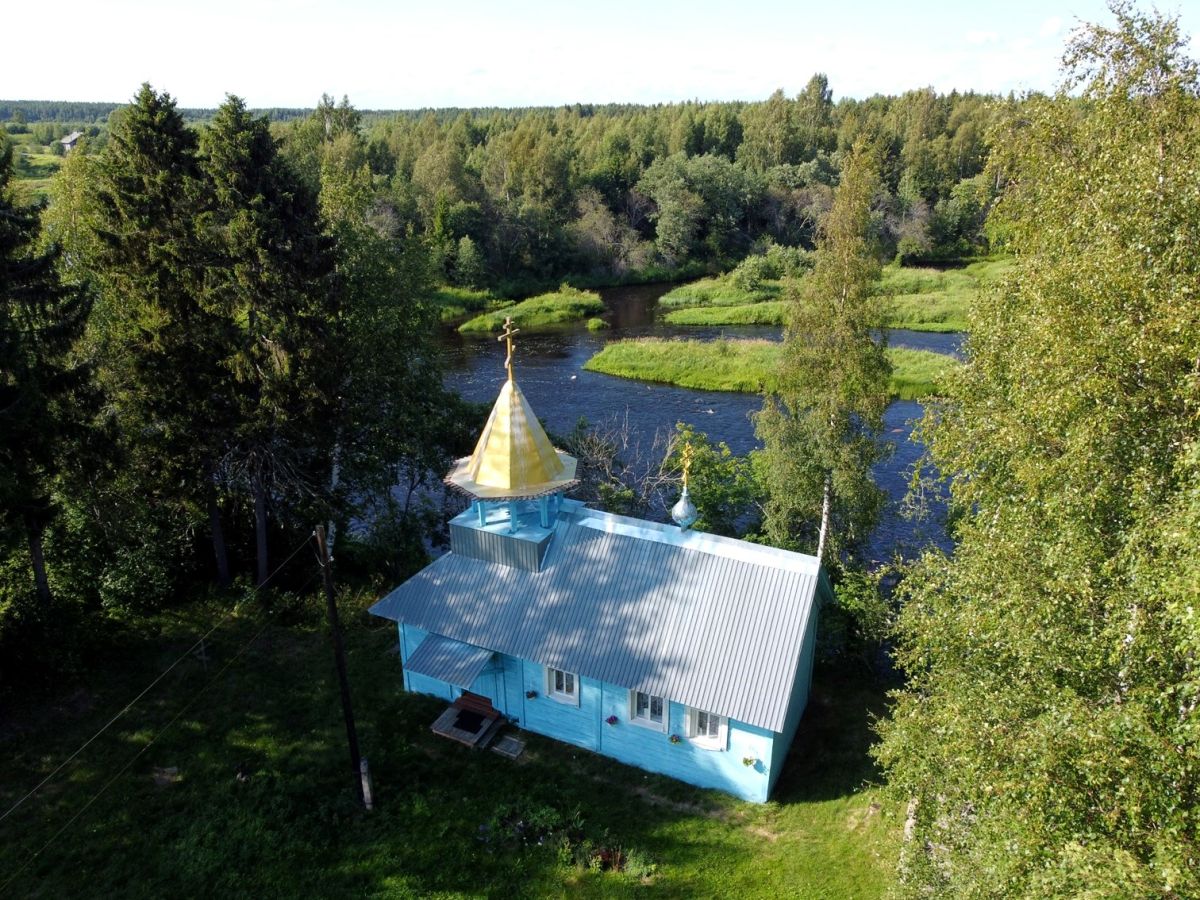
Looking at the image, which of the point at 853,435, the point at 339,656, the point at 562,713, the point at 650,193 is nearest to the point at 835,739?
the point at 562,713

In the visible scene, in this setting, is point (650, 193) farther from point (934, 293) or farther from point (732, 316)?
point (934, 293)

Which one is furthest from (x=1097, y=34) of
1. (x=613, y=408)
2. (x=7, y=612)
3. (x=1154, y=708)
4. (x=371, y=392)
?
(x=613, y=408)

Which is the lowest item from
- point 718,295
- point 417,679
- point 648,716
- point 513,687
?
point 417,679

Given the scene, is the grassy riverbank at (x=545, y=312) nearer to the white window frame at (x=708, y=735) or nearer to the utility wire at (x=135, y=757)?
the utility wire at (x=135, y=757)

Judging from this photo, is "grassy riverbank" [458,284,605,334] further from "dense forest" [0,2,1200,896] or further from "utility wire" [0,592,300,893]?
"utility wire" [0,592,300,893]

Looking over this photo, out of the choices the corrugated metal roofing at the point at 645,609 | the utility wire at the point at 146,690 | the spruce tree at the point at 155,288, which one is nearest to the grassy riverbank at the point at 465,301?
the utility wire at the point at 146,690

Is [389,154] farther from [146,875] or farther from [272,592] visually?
[146,875]
